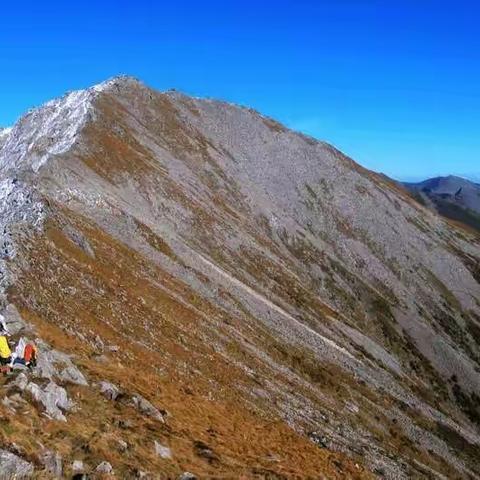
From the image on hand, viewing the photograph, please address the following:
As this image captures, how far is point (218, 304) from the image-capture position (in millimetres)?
63562

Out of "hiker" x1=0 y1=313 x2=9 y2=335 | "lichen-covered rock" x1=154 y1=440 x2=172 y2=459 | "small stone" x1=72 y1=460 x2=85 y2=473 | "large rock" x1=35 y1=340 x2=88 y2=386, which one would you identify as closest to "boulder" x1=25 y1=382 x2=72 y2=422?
"large rock" x1=35 y1=340 x2=88 y2=386

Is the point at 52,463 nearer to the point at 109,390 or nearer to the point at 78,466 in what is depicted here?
the point at 78,466

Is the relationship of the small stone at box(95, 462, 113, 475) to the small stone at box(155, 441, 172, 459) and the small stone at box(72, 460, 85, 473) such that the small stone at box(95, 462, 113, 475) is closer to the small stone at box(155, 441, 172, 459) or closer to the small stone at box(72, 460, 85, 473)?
the small stone at box(72, 460, 85, 473)

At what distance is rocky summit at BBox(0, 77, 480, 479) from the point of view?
24.9m

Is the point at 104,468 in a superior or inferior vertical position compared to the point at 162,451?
superior

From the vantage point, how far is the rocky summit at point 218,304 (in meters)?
24.9

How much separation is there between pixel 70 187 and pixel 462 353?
81346 mm

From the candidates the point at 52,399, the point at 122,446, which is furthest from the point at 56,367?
the point at 122,446

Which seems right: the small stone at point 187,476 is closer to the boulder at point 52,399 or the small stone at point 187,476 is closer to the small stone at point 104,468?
the small stone at point 104,468

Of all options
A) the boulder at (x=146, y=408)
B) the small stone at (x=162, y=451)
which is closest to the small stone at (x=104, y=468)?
the small stone at (x=162, y=451)

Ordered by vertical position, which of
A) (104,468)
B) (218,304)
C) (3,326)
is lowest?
(3,326)

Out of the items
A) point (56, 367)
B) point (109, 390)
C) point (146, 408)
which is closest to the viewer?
point (56, 367)

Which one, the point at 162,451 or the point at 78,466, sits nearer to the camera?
the point at 78,466

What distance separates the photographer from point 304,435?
42.3 metres
